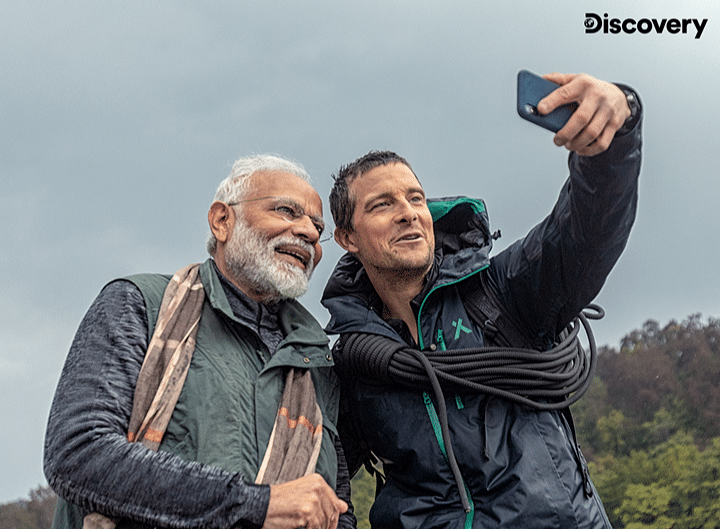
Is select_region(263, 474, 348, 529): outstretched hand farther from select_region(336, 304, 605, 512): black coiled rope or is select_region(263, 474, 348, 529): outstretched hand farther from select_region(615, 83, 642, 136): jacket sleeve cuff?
select_region(615, 83, 642, 136): jacket sleeve cuff

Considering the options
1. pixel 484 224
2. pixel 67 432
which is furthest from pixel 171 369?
pixel 484 224

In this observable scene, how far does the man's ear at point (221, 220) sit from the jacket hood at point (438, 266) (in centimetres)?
65

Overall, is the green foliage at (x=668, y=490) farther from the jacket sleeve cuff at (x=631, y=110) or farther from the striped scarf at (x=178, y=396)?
the jacket sleeve cuff at (x=631, y=110)

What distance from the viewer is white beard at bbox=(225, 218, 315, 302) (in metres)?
3.77

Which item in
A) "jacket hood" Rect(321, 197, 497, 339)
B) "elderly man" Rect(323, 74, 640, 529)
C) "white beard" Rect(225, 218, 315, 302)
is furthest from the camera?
"white beard" Rect(225, 218, 315, 302)

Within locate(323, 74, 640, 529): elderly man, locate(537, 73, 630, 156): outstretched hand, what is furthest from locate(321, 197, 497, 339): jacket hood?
locate(537, 73, 630, 156): outstretched hand

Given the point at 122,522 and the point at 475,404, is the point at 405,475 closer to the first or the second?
the point at 475,404

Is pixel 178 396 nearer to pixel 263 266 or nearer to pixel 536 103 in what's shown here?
pixel 263 266

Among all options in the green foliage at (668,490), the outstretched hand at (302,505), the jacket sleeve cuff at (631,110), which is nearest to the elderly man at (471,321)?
the jacket sleeve cuff at (631,110)

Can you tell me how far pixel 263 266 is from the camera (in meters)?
3.77

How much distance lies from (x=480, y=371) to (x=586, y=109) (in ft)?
4.39

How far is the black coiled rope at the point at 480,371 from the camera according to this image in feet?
10.9

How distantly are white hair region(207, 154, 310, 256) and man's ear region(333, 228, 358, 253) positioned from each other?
37 centimetres

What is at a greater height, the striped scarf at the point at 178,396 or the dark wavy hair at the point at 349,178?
the dark wavy hair at the point at 349,178
